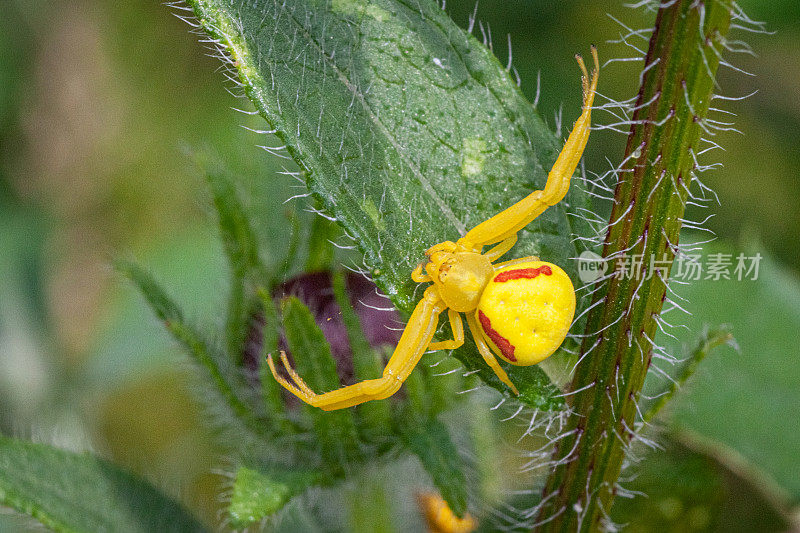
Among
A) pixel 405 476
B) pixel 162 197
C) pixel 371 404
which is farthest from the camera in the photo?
pixel 162 197

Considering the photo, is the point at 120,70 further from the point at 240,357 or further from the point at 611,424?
the point at 611,424

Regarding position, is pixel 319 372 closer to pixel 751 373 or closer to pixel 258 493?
pixel 258 493

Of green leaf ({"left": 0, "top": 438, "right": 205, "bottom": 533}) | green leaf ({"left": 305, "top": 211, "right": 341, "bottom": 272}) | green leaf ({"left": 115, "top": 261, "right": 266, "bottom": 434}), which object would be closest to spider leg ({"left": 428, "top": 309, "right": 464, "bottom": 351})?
green leaf ({"left": 305, "top": 211, "right": 341, "bottom": 272})

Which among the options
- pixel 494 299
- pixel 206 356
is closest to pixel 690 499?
pixel 494 299

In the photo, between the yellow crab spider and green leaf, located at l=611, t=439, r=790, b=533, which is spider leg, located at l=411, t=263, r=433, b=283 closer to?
the yellow crab spider

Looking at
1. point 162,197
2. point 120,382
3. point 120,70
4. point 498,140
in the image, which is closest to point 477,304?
point 498,140
